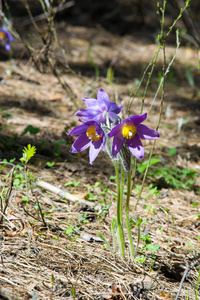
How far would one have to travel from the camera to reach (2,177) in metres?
2.56

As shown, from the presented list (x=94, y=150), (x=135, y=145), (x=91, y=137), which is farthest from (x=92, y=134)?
(x=135, y=145)

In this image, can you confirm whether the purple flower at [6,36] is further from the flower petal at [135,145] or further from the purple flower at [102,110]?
the flower petal at [135,145]

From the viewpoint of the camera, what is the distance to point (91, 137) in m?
1.69

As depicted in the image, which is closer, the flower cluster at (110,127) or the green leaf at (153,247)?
the flower cluster at (110,127)

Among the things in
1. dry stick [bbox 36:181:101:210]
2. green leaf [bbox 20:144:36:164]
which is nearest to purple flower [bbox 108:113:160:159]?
green leaf [bbox 20:144:36:164]

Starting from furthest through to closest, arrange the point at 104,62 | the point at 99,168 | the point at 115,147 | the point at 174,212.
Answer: the point at 104,62
the point at 99,168
the point at 174,212
the point at 115,147

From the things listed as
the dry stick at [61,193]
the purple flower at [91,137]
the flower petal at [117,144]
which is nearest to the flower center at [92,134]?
the purple flower at [91,137]

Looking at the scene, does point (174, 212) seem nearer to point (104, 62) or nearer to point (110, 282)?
point (110, 282)

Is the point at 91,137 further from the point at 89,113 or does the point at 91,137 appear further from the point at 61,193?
the point at 61,193

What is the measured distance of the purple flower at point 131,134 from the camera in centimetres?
162

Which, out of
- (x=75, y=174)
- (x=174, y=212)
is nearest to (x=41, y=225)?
(x=75, y=174)

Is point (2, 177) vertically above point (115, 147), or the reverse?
point (115, 147)

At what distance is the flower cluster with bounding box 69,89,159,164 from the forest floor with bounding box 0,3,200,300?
515 millimetres

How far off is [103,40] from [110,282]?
5649 millimetres
